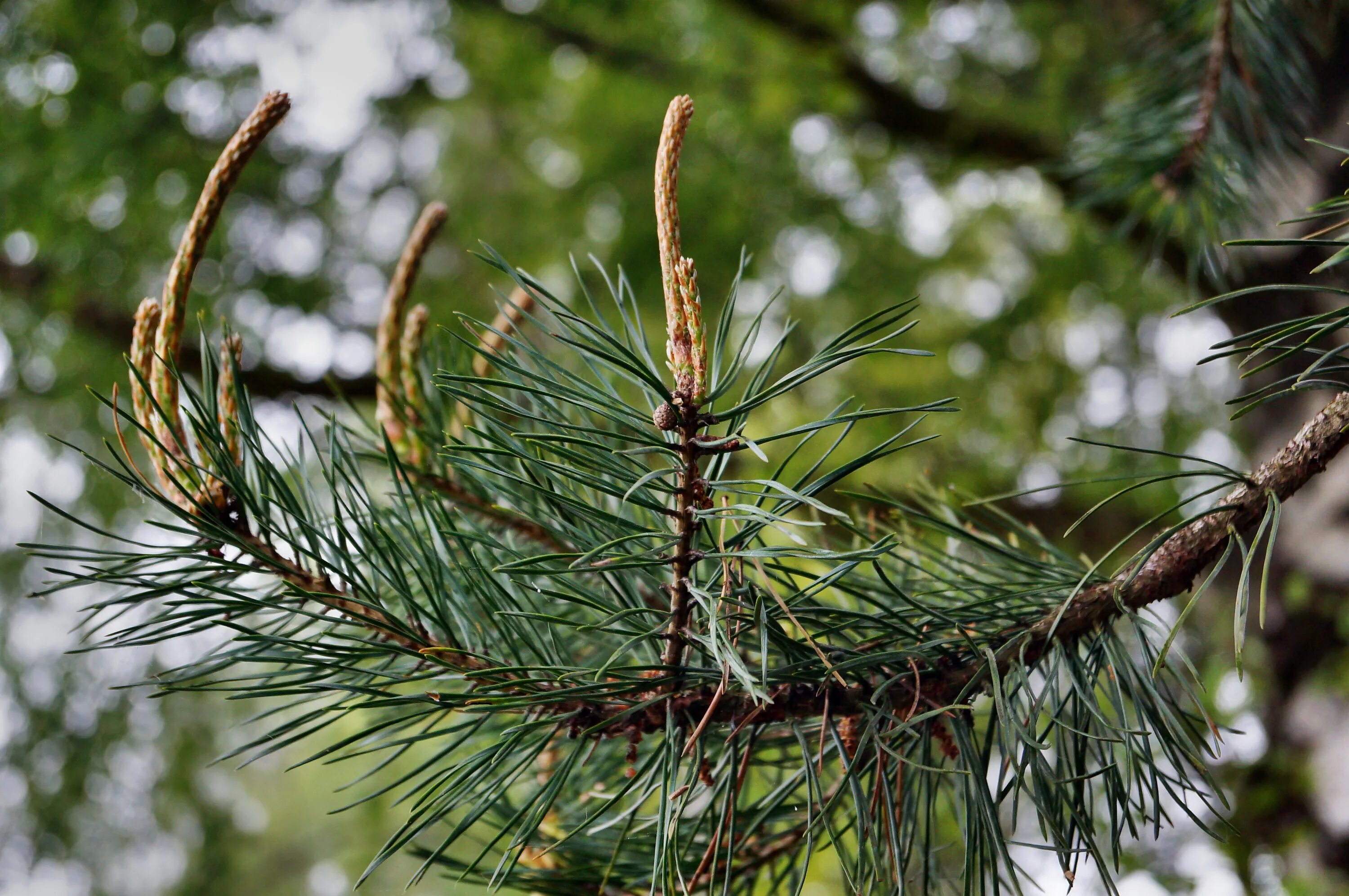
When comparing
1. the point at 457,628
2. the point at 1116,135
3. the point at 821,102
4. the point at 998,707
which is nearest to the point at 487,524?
the point at 457,628

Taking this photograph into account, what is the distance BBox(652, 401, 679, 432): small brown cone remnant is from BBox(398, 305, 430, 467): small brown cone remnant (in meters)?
0.22

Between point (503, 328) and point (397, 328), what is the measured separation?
53 millimetres

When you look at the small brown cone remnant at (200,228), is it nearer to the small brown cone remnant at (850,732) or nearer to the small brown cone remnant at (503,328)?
the small brown cone remnant at (503,328)

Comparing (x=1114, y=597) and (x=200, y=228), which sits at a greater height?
(x=200, y=228)

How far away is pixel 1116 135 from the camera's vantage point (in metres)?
0.60

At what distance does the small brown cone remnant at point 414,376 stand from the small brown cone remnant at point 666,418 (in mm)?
217

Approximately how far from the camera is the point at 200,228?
321 mm

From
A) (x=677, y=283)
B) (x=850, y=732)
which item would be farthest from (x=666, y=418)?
(x=850, y=732)

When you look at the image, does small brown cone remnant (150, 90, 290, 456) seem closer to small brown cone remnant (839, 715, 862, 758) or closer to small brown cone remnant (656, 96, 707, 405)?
small brown cone remnant (656, 96, 707, 405)

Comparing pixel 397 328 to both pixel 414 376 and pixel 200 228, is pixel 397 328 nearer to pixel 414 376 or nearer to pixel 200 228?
pixel 414 376

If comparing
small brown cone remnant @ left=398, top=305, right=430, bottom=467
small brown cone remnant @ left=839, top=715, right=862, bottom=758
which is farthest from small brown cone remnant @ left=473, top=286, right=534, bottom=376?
small brown cone remnant @ left=839, top=715, right=862, bottom=758

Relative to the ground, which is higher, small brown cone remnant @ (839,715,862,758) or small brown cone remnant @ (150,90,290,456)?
small brown cone remnant @ (150,90,290,456)

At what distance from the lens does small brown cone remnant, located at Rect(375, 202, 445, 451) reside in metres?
0.40

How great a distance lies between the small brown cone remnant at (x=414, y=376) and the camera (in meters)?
0.46
